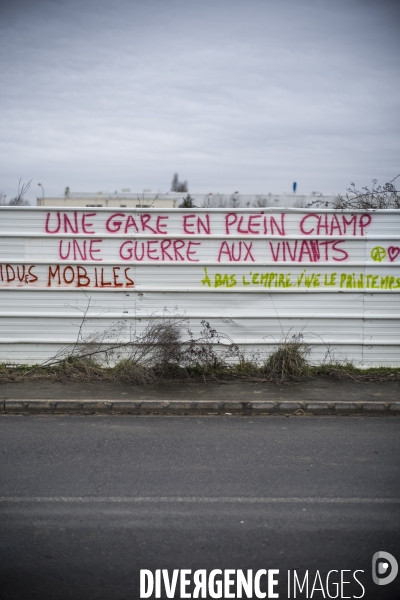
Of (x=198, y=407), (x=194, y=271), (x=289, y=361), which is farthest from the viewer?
(x=194, y=271)

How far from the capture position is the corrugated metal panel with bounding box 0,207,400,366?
9555 millimetres

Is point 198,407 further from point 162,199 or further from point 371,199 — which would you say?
point 162,199

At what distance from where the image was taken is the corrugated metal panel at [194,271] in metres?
9.55

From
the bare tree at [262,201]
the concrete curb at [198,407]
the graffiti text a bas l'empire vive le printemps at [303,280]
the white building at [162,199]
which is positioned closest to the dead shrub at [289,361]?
the graffiti text a bas l'empire vive le printemps at [303,280]

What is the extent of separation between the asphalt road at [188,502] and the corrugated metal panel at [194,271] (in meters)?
2.74

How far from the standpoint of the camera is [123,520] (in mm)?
4488

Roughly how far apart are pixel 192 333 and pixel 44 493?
4.90 metres

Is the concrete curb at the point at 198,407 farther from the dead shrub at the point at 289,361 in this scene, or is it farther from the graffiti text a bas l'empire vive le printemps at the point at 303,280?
the graffiti text a bas l'empire vive le printemps at the point at 303,280

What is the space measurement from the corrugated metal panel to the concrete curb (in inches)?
78.3

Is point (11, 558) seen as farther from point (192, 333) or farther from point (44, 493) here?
point (192, 333)

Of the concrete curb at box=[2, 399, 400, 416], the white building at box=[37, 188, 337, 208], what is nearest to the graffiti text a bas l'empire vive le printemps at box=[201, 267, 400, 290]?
the concrete curb at box=[2, 399, 400, 416]

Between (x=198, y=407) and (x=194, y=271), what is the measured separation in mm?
2623

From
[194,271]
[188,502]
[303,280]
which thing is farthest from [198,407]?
[303,280]

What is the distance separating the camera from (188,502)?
4.82 m
